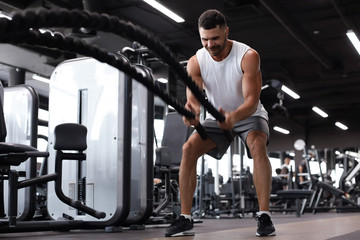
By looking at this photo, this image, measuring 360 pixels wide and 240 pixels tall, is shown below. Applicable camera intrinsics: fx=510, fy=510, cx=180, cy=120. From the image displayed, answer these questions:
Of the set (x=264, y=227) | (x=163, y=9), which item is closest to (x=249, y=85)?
(x=264, y=227)

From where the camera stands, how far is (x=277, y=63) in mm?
11273

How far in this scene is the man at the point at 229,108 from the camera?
98.0 inches

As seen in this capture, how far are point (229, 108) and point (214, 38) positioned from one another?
0.42 metres

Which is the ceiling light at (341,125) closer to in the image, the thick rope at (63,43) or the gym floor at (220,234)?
the gym floor at (220,234)

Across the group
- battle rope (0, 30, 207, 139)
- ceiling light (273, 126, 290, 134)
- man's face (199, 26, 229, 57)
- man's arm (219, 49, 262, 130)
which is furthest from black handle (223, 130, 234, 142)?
ceiling light (273, 126, 290, 134)

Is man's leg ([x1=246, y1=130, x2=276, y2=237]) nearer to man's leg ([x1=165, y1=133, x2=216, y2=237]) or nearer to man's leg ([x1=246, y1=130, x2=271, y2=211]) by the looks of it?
man's leg ([x1=246, y1=130, x2=271, y2=211])

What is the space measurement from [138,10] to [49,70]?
3.71 metres

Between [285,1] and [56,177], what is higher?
[285,1]

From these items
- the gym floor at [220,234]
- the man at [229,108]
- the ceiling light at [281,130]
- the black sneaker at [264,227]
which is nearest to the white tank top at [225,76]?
the man at [229,108]

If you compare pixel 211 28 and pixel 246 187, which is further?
pixel 246 187

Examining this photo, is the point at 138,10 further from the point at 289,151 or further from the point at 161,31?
the point at 289,151

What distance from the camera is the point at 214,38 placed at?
7.81ft

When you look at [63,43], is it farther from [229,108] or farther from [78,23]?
[229,108]

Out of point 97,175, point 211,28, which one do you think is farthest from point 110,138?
point 211,28
